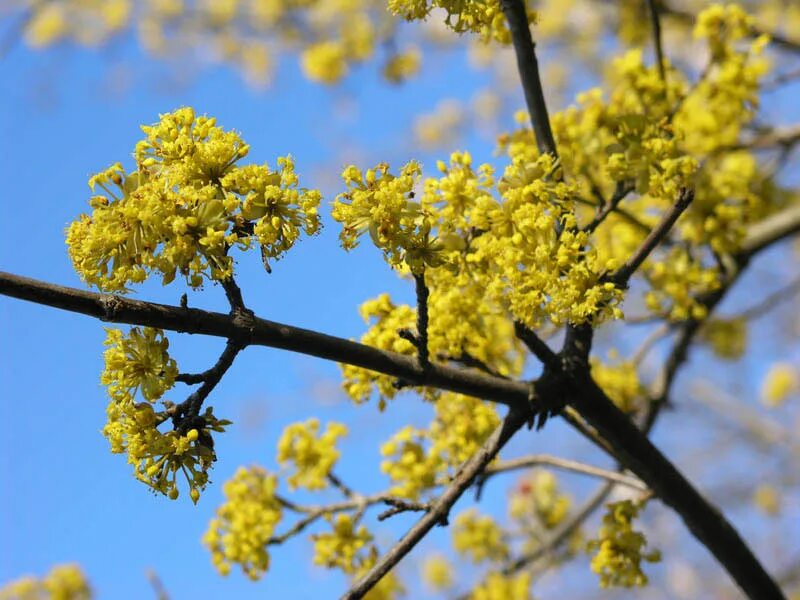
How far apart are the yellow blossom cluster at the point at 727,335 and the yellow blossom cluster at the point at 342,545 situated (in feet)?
9.97

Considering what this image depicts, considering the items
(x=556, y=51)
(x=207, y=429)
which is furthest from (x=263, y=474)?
(x=556, y=51)

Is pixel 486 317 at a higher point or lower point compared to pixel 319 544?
Answer: higher

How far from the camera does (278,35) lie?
364 inches

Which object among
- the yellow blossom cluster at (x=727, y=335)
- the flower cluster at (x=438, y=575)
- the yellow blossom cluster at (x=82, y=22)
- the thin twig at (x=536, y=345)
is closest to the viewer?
the thin twig at (x=536, y=345)

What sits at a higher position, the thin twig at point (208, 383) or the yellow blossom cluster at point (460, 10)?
the yellow blossom cluster at point (460, 10)

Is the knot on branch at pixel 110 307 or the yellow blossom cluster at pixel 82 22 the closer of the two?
the knot on branch at pixel 110 307

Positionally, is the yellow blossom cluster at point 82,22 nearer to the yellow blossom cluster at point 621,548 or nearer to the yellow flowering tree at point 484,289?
the yellow flowering tree at point 484,289

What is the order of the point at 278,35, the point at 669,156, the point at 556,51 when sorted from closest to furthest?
the point at 669,156 → the point at 278,35 → the point at 556,51

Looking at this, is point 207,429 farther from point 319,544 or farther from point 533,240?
point 319,544

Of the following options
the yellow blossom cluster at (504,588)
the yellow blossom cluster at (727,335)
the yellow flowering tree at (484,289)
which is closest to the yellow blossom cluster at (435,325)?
the yellow flowering tree at (484,289)

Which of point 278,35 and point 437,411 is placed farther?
point 278,35

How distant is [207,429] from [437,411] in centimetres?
144

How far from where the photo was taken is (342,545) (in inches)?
139

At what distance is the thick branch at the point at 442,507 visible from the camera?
2.14 m
